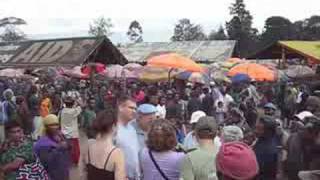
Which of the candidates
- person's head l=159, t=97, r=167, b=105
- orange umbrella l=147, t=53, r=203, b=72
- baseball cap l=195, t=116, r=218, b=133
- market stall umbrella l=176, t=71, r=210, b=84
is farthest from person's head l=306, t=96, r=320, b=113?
market stall umbrella l=176, t=71, r=210, b=84

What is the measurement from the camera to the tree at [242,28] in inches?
3329

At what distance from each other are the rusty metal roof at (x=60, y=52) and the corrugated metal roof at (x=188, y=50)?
9.71 m

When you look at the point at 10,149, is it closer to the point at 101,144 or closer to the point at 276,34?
the point at 101,144

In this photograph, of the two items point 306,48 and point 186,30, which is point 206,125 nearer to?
point 306,48

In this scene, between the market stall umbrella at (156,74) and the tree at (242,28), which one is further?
the tree at (242,28)

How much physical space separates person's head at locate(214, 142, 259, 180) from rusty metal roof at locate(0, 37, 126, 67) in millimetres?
29435

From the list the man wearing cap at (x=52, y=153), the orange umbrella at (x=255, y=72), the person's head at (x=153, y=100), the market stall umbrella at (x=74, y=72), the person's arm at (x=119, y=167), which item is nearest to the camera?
the person's arm at (x=119, y=167)

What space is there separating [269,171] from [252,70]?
15.4 meters

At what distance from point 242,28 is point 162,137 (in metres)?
90.3

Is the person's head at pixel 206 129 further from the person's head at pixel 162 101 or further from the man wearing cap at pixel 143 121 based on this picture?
the person's head at pixel 162 101

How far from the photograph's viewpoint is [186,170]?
4.96 metres

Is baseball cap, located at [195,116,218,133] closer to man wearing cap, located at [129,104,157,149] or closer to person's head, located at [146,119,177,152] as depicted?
person's head, located at [146,119,177,152]

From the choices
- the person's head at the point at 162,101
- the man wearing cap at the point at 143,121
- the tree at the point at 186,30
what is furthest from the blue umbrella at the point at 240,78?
the tree at the point at 186,30


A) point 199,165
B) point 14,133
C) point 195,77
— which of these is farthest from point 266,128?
point 195,77
